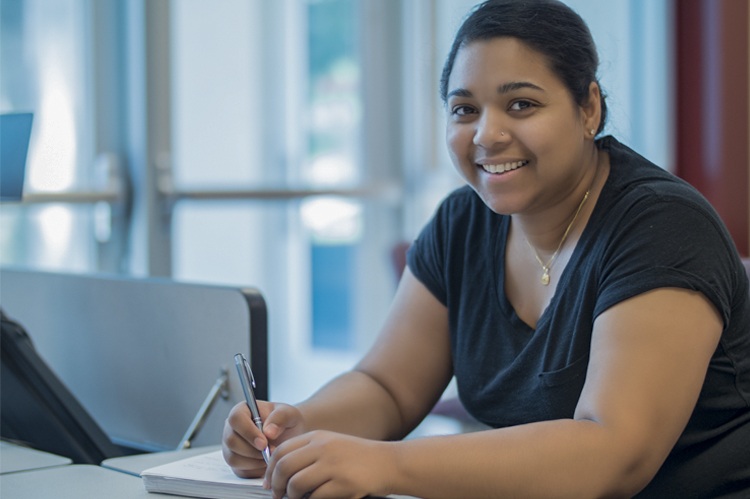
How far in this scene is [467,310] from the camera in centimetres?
125

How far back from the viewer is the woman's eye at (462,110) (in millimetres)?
1128

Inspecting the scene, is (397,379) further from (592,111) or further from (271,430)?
(592,111)

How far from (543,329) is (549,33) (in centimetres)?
42

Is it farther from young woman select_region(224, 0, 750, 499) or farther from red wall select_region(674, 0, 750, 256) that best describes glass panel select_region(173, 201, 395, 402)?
young woman select_region(224, 0, 750, 499)

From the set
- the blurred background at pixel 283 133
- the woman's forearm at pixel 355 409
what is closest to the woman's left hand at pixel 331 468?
the woman's forearm at pixel 355 409

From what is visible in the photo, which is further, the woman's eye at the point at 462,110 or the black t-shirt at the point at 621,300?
the woman's eye at the point at 462,110

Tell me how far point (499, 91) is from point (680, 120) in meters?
2.68

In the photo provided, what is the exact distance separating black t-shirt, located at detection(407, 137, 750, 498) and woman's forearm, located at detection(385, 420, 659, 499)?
19 centimetres

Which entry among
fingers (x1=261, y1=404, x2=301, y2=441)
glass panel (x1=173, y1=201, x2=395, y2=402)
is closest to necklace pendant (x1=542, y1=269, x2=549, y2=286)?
fingers (x1=261, y1=404, x2=301, y2=441)

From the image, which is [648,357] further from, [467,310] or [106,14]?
[106,14]

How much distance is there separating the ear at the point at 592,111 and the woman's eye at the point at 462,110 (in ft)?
0.54

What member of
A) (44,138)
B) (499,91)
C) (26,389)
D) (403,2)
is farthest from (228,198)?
(499,91)

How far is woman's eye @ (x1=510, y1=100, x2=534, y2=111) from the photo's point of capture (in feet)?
3.50

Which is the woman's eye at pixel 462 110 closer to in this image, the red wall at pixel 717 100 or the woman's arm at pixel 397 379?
the woman's arm at pixel 397 379
